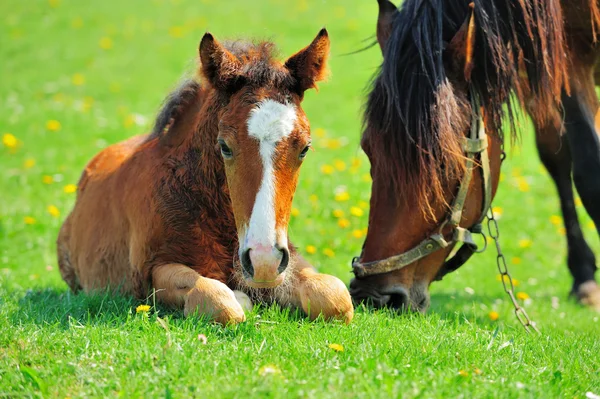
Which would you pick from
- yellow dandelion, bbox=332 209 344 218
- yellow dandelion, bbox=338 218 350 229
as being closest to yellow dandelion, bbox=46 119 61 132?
yellow dandelion, bbox=332 209 344 218

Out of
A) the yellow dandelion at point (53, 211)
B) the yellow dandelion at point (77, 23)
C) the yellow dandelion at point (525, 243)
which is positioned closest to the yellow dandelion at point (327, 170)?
the yellow dandelion at point (525, 243)

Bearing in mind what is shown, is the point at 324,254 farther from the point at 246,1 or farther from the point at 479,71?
the point at 246,1

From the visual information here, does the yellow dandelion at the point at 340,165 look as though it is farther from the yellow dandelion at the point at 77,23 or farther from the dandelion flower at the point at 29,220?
the yellow dandelion at the point at 77,23

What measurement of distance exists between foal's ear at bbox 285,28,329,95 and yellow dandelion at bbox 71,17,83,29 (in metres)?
15.0

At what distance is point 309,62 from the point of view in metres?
3.90

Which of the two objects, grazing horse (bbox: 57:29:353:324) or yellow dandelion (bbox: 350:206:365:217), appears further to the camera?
yellow dandelion (bbox: 350:206:365:217)

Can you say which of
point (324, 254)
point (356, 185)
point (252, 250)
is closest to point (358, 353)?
point (252, 250)

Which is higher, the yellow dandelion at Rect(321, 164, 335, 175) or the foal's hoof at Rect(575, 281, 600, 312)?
the yellow dandelion at Rect(321, 164, 335, 175)

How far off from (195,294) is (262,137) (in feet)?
2.92

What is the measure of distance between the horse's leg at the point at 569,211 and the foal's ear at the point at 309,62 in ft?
10.9

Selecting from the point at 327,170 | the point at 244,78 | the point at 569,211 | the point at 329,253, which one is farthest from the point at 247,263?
the point at 327,170

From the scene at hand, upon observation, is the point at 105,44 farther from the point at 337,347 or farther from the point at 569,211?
the point at 337,347

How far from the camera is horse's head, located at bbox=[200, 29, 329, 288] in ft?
11.2

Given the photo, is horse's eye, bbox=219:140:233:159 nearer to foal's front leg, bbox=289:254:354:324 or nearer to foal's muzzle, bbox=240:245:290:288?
foal's muzzle, bbox=240:245:290:288
